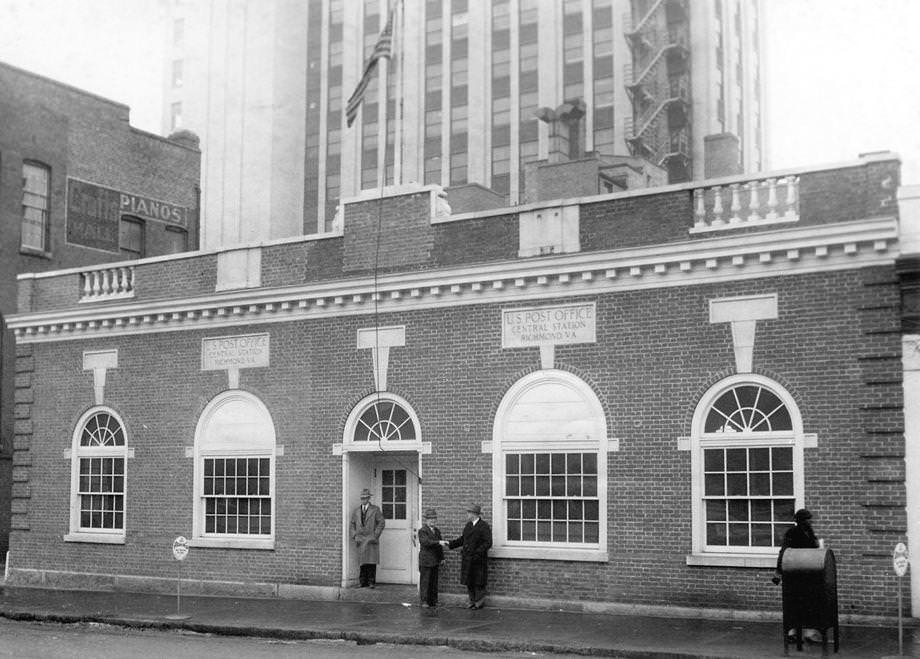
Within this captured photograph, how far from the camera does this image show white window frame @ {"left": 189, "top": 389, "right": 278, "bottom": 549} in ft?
71.5

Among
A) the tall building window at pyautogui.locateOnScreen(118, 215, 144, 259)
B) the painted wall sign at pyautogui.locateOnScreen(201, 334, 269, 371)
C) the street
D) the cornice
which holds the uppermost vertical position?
the tall building window at pyautogui.locateOnScreen(118, 215, 144, 259)

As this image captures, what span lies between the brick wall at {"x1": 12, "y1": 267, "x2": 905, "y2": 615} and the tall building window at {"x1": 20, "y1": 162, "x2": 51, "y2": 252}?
713 centimetres

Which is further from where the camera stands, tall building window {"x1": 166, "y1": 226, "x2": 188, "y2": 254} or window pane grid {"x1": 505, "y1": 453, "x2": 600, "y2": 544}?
tall building window {"x1": 166, "y1": 226, "x2": 188, "y2": 254}

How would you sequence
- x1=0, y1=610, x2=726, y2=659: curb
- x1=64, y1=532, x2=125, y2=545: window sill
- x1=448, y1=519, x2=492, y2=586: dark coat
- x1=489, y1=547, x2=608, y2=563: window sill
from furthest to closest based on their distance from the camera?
x1=64, y1=532, x2=125, y2=545: window sill
x1=448, y1=519, x2=492, y2=586: dark coat
x1=489, y1=547, x2=608, y2=563: window sill
x1=0, y1=610, x2=726, y2=659: curb

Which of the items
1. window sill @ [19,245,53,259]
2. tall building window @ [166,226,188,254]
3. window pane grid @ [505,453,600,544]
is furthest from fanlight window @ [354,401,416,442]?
tall building window @ [166,226,188,254]

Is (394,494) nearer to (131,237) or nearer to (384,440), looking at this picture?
(384,440)

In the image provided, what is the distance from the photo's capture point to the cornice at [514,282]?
55.1ft

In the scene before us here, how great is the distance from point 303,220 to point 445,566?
55.4 meters

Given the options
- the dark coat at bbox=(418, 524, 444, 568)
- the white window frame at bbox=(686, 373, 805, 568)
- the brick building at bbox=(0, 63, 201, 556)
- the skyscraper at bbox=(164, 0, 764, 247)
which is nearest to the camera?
the white window frame at bbox=(686, 373, 805, 568)

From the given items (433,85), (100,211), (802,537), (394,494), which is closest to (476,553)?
(394,494)

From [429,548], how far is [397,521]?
2034mm

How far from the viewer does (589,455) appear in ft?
61.6

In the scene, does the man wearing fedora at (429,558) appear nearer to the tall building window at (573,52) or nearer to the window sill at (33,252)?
the window sill at (33,252)

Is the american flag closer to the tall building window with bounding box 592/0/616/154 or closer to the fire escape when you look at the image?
the fire escape
